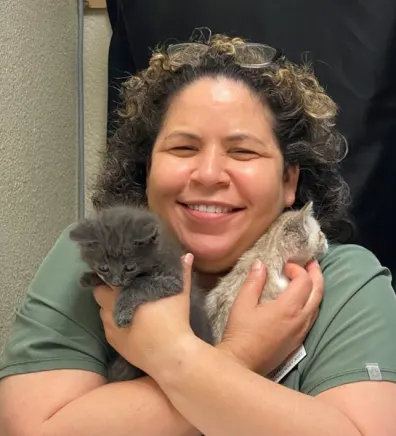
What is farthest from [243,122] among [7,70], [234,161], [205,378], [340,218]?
[7,70]

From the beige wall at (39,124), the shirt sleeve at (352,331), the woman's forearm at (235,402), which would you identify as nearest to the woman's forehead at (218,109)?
the shirt sleeve at (352,331)

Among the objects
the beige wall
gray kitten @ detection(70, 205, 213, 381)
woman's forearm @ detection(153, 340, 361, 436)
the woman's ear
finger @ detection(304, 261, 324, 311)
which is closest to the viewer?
woman's forearm @ detection(153, 340, 361, 436)

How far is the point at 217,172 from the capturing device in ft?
4.06

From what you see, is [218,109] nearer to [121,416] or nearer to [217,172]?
[217,172]

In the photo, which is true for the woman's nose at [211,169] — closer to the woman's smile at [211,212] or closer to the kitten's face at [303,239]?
the woman's smile at [211,212]

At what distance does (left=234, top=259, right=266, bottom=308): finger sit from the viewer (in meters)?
1.16

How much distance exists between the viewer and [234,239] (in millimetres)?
1303

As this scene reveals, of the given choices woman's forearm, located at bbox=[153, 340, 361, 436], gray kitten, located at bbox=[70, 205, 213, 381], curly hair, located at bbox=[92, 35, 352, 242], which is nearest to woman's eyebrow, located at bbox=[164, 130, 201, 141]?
curly hair, located at bbox=[92, 35, 352, 242]

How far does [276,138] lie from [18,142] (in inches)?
32.6

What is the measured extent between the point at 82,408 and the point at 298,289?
0.45m

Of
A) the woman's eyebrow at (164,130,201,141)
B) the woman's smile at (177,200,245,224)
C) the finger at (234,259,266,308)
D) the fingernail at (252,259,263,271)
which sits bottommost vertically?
the finger at (234,259,266,308)

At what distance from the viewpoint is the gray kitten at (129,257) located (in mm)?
1063

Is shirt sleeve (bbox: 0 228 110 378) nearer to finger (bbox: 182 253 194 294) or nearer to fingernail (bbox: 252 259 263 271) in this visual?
finger (bbox: 182 253 194 294)

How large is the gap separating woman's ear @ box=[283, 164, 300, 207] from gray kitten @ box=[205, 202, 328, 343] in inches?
4.0
